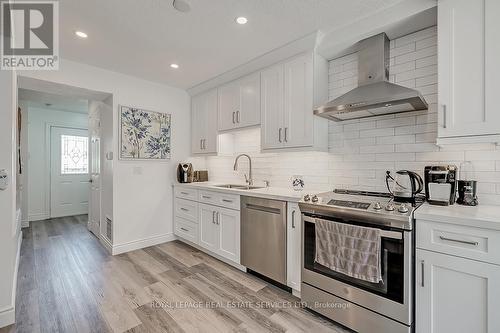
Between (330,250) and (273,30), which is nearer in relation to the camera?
(330,250)

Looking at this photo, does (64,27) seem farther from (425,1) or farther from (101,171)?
(425,1)

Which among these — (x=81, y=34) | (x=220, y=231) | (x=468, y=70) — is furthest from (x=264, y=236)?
(x=81, y=34)

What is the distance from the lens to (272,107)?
8.89 ft

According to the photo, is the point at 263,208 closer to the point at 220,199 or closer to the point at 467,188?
the point at 220,199

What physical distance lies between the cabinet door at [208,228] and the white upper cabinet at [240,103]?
116 centimetres

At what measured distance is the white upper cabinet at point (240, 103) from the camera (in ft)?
9.52

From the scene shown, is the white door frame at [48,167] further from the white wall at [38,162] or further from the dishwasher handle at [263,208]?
the dishwasher handle at [263,208]

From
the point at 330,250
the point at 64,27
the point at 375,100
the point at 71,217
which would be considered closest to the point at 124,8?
the point at 64,27

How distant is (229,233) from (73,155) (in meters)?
5.01

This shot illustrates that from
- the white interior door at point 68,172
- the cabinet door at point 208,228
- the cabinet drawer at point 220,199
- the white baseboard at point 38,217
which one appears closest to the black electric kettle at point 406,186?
the cabinet drawer at point 220,199

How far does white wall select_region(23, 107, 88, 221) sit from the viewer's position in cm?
502

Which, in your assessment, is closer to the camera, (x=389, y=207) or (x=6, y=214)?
(x=389, y=207)

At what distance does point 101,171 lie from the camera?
372cm

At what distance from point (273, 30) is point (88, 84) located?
2415mm
